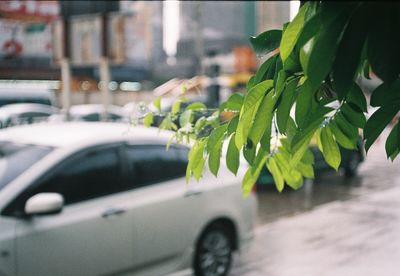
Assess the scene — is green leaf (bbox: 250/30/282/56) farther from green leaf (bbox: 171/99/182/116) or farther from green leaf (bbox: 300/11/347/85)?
green leaf (bbox: 171/99/182/116)

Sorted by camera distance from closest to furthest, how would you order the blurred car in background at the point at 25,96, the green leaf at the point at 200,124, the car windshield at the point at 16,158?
the green leaf at the point at 200,124
the car windshield at the point at 16,158
the blurred car in background at the point at 25,96

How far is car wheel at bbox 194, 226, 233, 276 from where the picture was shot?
4.84 metres

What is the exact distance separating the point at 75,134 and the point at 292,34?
340 cm

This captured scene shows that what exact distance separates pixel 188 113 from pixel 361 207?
719 centimetres

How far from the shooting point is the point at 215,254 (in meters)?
4.96

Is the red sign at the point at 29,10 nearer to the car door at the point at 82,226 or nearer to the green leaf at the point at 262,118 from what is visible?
the car door at the point at 82,226

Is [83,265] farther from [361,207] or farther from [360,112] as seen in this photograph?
[361,207]

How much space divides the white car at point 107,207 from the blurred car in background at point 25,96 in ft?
53.2

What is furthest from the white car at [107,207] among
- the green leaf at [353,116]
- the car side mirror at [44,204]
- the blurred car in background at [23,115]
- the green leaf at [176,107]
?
the blurred car in background at [23,115]

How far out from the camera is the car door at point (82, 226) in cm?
351

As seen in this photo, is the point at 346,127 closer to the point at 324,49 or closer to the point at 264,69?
the point at 264,69

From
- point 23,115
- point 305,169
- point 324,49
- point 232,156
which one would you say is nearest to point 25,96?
point 23,115

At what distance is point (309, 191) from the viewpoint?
986cm

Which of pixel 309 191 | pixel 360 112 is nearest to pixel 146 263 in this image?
pixel 360 112
